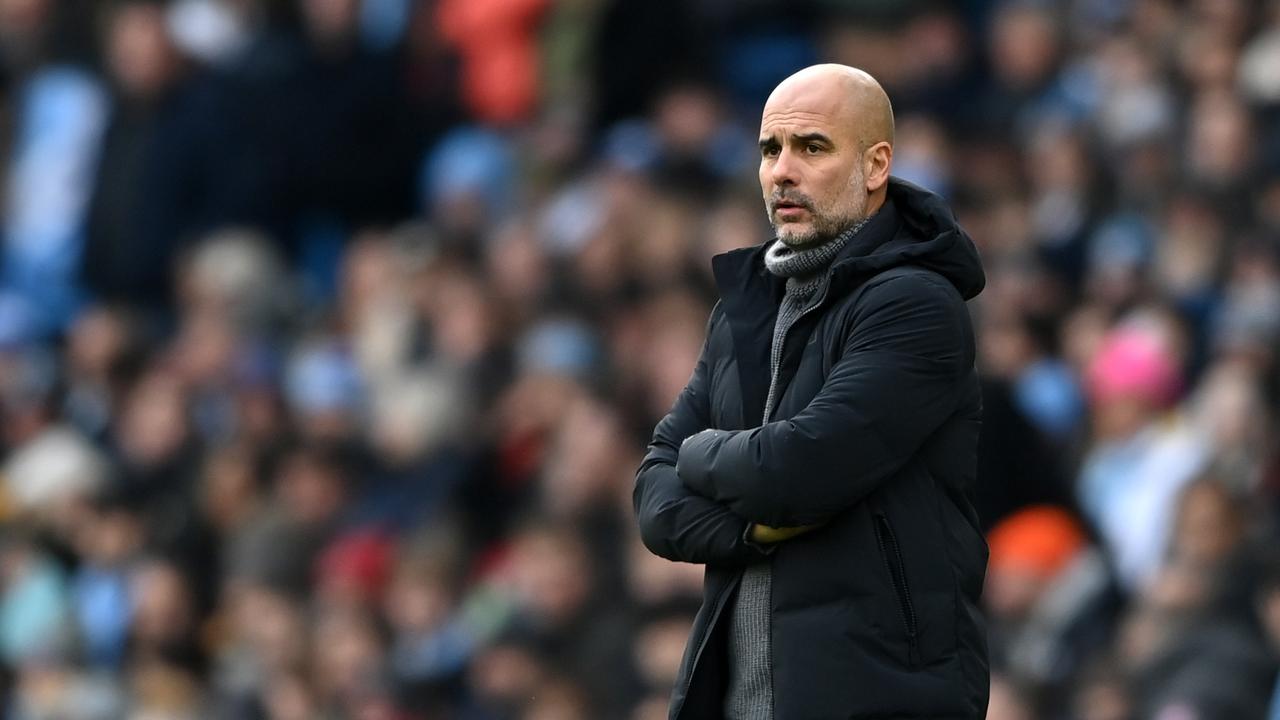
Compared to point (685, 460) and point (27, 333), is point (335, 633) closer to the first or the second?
point (27, 333)

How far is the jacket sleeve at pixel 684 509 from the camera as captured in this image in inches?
175

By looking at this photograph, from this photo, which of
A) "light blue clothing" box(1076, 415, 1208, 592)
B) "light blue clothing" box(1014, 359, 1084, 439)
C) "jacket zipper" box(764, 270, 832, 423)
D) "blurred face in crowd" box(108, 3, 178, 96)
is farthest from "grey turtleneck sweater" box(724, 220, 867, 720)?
"blurred face in crowd" box(108, 3, 178, 96)

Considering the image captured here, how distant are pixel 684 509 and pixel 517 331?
7.08 meters

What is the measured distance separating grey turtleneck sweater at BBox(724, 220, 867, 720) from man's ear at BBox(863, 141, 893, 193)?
0.25 ft

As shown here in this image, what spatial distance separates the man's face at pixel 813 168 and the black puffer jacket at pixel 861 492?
0.07 m

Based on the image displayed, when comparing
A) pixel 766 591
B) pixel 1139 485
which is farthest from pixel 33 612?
pixel 766 591

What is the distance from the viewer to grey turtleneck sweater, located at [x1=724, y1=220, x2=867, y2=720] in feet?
14.5

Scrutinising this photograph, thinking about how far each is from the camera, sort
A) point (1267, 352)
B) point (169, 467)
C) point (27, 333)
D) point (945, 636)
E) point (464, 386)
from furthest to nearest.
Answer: point (27, 333) < point (169, 467) < point (464, 386) < point (1267, 352) < point (945, 636)

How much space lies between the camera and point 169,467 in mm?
12539

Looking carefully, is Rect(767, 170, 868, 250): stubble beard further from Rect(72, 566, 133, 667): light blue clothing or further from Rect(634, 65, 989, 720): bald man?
Rect(72, 566, 133, 667): light blue clothing

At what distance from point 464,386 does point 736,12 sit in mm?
3541

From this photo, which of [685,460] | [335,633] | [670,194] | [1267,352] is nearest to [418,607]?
[335,633]

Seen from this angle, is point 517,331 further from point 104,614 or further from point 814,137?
point 814,137

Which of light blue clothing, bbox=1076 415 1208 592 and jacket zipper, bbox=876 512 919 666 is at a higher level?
jacket zipper, bbox=876 512 919 666
